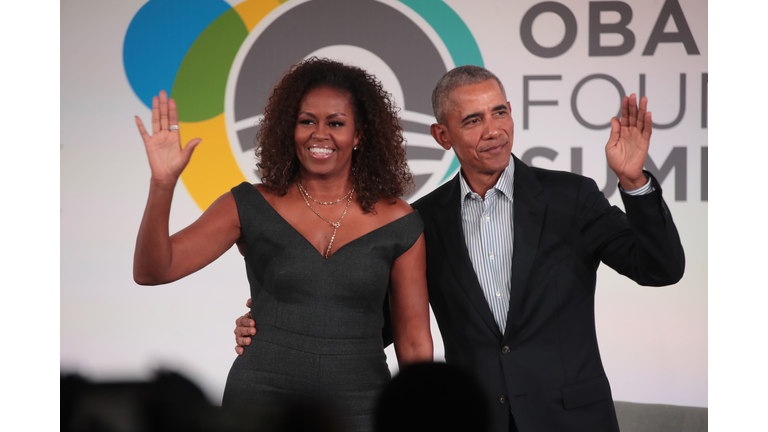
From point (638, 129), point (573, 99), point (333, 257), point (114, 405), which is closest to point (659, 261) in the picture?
point (638, 129)

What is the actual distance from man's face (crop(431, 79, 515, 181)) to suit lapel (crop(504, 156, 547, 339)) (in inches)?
3.8

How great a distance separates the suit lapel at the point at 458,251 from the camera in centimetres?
198

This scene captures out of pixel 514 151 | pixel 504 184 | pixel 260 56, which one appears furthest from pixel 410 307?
pixel 260 56

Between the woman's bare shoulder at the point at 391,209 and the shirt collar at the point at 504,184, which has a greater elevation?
the shirt collar at the point at 504,184

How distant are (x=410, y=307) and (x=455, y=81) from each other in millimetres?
777

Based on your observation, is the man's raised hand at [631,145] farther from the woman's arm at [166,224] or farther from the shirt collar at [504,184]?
the woman's arm at [166,224]

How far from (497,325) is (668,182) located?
109 inches

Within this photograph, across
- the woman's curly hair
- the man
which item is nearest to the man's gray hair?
the man

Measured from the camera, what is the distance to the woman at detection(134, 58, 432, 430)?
1.82m

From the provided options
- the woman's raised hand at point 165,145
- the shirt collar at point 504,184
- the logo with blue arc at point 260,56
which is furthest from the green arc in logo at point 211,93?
the woman's raised hand at point 165,145

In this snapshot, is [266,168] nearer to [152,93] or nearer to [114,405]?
[114,405]

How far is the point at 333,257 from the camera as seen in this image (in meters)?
1.90

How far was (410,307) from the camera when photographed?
2021 millimetres

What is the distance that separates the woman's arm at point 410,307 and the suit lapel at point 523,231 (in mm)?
257
